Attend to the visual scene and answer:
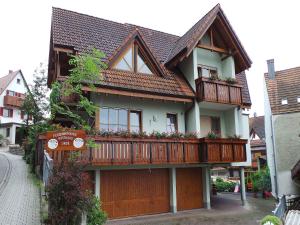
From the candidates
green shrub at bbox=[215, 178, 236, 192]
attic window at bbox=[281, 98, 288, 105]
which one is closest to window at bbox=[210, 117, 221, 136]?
attic window at bbox=[281, 98, 288, 105]

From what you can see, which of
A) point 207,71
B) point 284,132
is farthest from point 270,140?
point 207,71

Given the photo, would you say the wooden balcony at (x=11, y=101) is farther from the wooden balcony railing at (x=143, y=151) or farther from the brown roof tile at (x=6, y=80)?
the wooden balcony railing at (x=143, y=151)

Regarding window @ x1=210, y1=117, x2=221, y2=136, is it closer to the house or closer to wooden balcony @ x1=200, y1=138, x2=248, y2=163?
the house

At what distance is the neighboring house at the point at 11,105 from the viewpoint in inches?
1780

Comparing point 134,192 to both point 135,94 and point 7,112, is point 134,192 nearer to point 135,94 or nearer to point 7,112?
point 135,94

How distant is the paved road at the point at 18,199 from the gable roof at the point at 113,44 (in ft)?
19.6

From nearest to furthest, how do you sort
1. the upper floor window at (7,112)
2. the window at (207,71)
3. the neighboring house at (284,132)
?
the window at (207,71) → the neighboring house at (284,132) → the upper floor window at (7,112)

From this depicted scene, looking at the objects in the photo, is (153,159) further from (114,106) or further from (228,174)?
(228,174)

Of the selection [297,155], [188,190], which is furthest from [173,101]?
[297,155]

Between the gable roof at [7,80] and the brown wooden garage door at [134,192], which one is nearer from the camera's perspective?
the brown wooden garage door at [134,192]

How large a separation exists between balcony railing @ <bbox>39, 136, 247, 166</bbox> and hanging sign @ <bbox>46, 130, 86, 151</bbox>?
2.23 m

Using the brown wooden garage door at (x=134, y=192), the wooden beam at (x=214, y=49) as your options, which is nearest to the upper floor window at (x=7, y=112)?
the brown wooden garage door at (x=134, y=192)

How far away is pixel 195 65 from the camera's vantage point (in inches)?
743

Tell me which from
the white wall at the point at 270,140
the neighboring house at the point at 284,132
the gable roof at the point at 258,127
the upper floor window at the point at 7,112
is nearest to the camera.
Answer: the neighboring house at the point at 284,132
